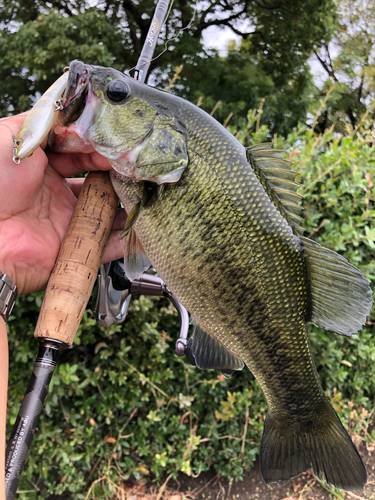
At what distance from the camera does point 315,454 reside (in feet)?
4.42

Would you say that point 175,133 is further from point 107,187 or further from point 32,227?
point 32,227

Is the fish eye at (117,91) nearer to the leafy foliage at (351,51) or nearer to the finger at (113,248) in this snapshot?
the finger at (113,248)

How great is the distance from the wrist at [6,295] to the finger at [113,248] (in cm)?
40

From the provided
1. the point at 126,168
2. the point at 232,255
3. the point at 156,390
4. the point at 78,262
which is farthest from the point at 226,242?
the point at 156,390

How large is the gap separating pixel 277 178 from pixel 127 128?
0.55 m

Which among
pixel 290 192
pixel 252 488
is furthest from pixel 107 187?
pixel 252 488

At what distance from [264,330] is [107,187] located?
800 mm

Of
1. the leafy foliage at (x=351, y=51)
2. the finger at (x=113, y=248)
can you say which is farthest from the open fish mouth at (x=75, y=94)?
the leafy foliage at (x=351, y=51)

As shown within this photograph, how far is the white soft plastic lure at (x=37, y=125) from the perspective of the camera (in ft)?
3.24

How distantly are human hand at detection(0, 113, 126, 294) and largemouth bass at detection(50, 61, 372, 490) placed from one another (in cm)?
19

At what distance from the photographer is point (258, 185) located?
3.95ft

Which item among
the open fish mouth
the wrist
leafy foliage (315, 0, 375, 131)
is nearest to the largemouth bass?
the open fish mouth

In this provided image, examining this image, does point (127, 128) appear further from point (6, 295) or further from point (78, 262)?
point (6, 295)

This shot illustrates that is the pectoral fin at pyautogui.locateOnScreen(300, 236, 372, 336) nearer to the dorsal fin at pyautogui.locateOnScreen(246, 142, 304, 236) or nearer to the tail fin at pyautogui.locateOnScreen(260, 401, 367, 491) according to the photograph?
the dorsal fin at pyautogui.locateOnScreen(246, 142, 304, 236)
